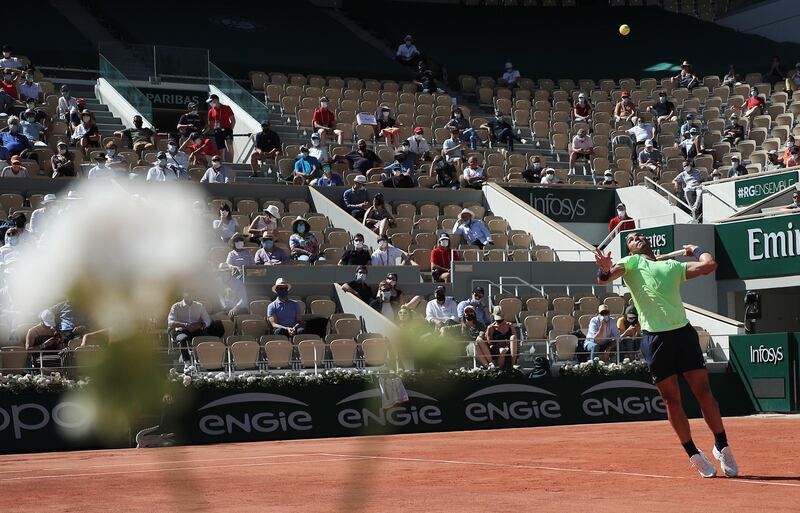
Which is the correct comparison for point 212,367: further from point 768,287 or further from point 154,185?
point 154,185

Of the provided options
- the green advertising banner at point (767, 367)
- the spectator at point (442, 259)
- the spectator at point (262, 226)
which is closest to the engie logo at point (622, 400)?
the green advertising banner at point (767, 367)

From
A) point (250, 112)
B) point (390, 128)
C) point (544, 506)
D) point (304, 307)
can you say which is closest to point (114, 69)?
point (250, 112)

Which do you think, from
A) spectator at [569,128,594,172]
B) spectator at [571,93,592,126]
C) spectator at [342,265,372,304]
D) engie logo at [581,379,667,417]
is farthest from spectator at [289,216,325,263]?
spectator at [571,93,592,126]

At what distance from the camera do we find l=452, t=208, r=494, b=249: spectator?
82.7ft

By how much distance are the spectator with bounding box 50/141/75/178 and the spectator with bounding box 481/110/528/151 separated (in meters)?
13.2

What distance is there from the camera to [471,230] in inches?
996

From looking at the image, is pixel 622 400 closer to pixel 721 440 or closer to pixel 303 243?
pixel 303 243

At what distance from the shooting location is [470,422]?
19.2m

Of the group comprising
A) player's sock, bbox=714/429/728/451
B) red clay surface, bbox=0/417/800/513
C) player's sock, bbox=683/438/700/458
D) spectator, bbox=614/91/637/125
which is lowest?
red clay surface, bbox=0/417/800/513

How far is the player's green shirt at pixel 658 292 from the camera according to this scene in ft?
28.2

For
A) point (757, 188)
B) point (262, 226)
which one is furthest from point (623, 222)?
point (262, 226)

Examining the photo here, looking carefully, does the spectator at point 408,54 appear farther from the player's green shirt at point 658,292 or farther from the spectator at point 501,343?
the player's green shirt at point 658,292

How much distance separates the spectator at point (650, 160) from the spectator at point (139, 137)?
534 inches

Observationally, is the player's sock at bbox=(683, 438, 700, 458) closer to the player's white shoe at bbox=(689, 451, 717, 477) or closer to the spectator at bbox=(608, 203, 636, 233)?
the player's white shoe at bbox=(689, 451, 717, 477)
